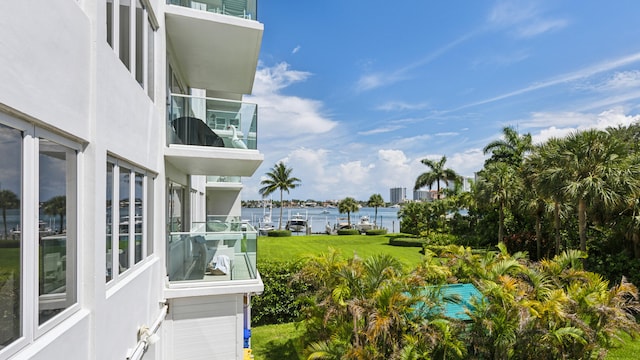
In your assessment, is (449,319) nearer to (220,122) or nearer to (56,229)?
(220,122)

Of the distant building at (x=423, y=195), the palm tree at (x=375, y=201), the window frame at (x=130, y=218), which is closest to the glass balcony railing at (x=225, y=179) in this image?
the window frame at (x=130, y=218)

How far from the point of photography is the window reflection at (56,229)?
2.97 metres

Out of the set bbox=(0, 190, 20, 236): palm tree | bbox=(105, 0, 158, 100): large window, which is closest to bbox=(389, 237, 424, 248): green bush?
bbox=(105, 0, 158, 100): large window

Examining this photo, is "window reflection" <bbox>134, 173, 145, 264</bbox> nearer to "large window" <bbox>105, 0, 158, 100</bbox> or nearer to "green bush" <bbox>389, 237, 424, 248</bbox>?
"large window" <bbox>105, 0, 158, 100</bbox>

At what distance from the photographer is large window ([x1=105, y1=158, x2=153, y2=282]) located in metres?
4.66

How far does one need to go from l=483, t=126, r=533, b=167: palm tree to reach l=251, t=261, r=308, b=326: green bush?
30.5 m

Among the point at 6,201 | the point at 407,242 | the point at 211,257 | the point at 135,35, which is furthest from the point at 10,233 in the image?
the point at 407,242

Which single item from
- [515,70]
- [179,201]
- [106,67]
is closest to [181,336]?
[179,201]

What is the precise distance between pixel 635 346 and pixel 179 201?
15332 mm

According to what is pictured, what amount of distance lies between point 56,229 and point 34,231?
17.7 inches

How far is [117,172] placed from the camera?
192 inches

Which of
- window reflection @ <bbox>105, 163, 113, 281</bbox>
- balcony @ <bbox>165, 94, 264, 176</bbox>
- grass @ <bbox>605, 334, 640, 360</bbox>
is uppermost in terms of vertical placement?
balcony @ <bbox>165, 94, 264, 176</bbox>

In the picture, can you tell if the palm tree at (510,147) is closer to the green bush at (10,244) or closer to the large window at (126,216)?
the large window at (126,216)

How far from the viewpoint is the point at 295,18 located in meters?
15.3
